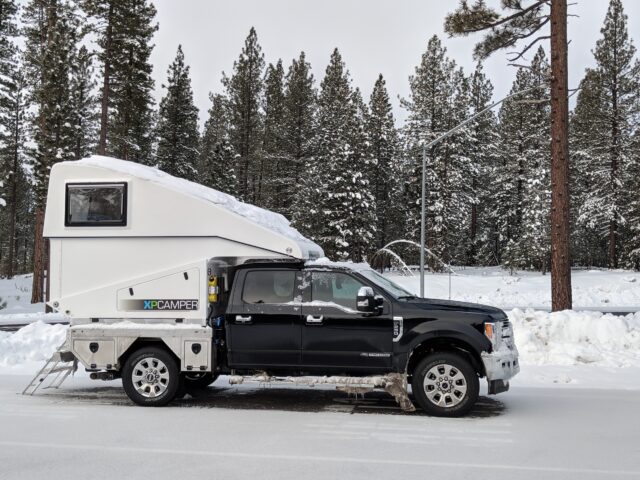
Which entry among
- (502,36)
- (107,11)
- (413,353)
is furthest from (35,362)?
(107,11)

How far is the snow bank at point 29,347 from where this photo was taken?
1190cm

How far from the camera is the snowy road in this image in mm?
A: 5652

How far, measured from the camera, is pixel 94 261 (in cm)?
887

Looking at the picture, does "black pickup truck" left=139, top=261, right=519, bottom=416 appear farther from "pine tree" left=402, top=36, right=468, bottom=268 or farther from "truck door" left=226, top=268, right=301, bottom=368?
"pine tree" left=402, top=36, right=468, bottom=268

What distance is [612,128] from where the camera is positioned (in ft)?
147

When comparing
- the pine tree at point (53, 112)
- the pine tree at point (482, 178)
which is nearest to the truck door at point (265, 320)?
the pine tree at point (53, 112)

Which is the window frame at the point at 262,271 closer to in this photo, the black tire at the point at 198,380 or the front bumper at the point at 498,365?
the black tire at the point at 198,380

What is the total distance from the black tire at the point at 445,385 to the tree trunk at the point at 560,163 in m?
8.19

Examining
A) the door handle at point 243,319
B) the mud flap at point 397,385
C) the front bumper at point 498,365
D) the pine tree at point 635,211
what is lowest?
the mud flap at point 397,385

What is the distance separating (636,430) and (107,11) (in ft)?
96.6

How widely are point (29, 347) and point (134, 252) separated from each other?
5.59 metres

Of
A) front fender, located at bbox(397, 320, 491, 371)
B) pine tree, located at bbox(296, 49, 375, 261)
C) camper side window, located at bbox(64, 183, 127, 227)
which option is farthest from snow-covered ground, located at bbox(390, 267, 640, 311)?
camper side window, located at bbox(64, 183, 127, 227)

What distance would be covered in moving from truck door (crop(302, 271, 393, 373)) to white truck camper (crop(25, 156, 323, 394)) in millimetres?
754

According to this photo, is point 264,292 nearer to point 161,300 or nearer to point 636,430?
point 161,300
